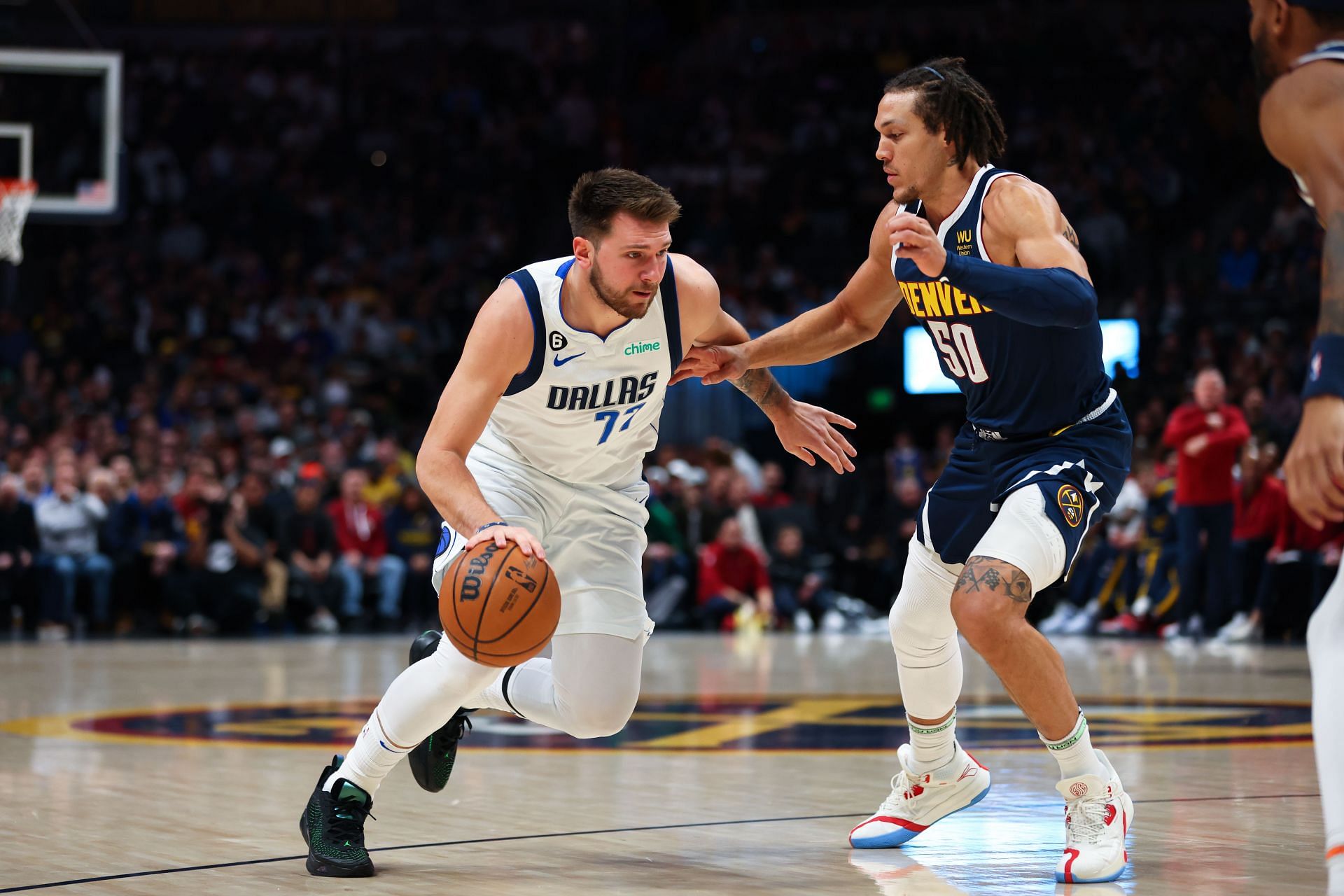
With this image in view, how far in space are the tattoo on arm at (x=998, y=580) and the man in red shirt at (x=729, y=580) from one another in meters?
11.1

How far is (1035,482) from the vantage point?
4.63 metres

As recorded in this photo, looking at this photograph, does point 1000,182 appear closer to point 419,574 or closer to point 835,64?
point 419,574

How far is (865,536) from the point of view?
16.9 meters

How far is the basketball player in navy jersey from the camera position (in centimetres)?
438

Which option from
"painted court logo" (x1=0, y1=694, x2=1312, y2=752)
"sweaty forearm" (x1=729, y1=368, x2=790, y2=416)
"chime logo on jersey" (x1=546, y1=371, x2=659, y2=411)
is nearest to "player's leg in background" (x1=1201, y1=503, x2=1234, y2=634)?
"painted court logo" (x1=0, y1=694, x2=1312, y2=752)

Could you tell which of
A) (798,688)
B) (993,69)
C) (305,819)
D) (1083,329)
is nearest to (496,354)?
(305,819)

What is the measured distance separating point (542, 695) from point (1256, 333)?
45.2 feet

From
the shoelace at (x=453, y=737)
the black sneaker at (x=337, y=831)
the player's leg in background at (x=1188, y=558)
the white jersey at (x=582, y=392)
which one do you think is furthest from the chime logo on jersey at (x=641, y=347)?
the player's leg in background at (x=1188, y=558)

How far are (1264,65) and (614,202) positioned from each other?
1859 mm

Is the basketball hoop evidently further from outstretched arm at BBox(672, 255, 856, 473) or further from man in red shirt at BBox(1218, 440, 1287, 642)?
man in red shirt at BBox(1218, 440, 1287, 642)

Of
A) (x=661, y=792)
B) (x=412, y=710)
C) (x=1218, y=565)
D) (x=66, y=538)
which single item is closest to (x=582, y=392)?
(x=412, y=710)

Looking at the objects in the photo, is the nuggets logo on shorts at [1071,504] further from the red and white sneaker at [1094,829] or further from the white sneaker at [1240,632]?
the white sneaker at [1240,632]

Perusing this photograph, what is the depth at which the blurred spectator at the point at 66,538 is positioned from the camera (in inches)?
598

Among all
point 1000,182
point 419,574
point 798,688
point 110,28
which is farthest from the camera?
point 110,28
